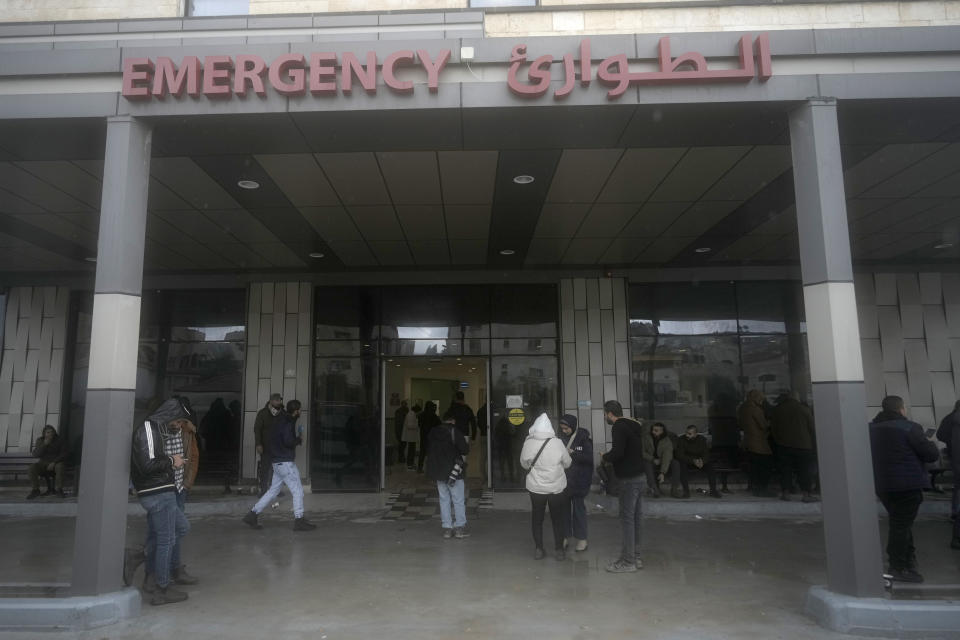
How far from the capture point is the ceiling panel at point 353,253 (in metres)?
10.3

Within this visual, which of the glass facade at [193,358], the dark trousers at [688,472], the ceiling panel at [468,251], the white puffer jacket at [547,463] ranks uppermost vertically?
the ceiling panel at [468,251]

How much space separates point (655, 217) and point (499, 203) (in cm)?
224

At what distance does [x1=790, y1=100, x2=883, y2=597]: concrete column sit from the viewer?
514 cm

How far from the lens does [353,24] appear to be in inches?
261

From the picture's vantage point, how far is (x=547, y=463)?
22.3 ft

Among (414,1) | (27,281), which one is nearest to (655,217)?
(414,1)

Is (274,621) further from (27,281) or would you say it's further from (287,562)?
(27,281)

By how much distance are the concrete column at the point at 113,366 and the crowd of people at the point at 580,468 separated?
0.20m

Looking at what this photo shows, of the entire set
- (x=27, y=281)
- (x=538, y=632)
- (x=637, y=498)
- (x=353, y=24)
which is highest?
(x=353, y=24)

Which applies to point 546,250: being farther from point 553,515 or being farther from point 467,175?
point 553,515

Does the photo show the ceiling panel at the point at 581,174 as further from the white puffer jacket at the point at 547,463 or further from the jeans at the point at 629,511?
the jeans at the point at 629,511

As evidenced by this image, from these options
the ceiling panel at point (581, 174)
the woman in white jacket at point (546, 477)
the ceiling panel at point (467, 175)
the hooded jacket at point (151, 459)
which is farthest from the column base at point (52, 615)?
the ceiling panel at point (581, 174)

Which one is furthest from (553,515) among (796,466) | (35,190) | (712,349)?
(35,190)

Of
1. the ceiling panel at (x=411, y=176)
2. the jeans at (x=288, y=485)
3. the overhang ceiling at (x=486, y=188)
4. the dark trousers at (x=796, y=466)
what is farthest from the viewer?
the dark trousers at (x=796, y=466)
